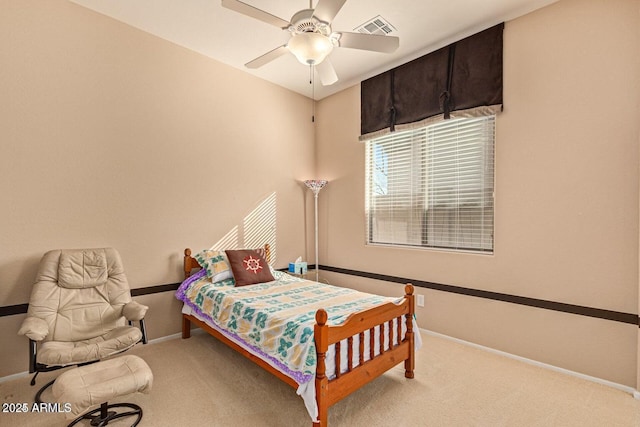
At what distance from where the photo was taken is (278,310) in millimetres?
2400

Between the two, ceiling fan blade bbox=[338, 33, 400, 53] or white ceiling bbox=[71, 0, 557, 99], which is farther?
white ceiling bbox=[71, 0, 557, 99]

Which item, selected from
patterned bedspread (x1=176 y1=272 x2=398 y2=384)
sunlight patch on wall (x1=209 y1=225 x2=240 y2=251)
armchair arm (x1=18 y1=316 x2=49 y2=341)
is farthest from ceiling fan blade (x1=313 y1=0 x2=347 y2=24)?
armchair arm (x1=18 y1=316 x2=49 y2=341)

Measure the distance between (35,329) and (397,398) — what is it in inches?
97.5

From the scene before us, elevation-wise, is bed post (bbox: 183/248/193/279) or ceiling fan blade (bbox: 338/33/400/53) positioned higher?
ceiling fan blade (bbox: 338/33/400/53)

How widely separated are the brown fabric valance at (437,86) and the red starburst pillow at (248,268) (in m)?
2.04

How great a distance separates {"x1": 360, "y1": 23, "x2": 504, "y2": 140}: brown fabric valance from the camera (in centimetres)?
297

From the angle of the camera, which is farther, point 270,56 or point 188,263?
point 188,263

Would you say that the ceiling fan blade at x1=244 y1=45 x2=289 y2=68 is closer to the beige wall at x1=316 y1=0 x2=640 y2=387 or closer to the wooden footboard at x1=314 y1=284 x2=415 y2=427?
the wooden footboard at x1=314 y1=284 x2=415 y2=427

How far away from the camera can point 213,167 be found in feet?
12.0

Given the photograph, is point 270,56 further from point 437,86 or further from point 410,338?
point 410,338

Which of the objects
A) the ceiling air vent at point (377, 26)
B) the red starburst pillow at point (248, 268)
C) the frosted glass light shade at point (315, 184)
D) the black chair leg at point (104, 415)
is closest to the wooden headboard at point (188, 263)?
the red starburst pillow at point (248, 268)

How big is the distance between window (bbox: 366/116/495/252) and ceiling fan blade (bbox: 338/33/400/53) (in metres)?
1.32

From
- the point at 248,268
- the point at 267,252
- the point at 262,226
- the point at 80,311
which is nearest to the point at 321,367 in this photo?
the point at 248,268

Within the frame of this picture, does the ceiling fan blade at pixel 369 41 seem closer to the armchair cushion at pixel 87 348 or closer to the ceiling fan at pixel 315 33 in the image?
the ceiling fan at pixel 315 33
